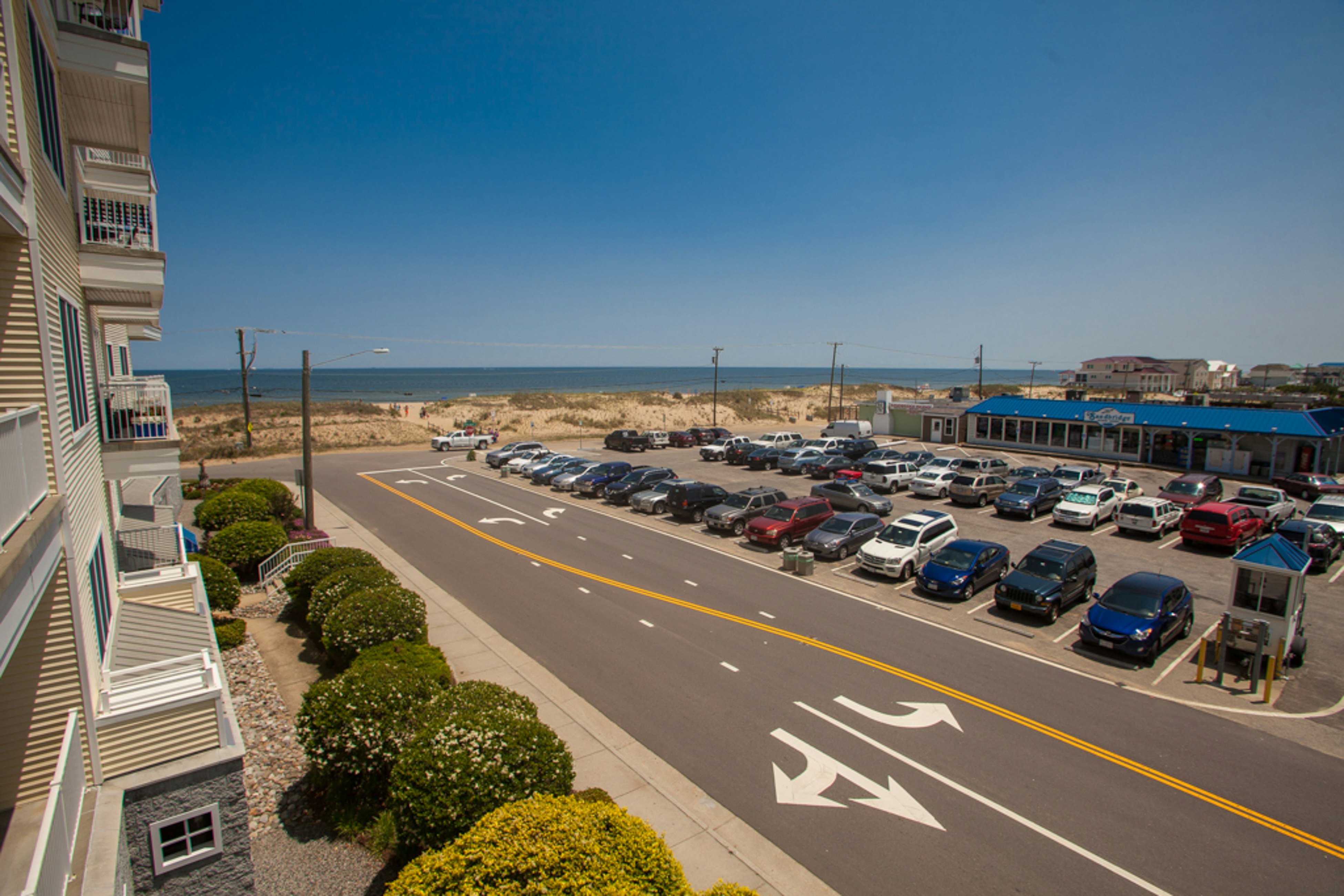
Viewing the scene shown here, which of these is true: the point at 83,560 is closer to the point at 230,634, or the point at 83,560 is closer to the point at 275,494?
the point at 230,634

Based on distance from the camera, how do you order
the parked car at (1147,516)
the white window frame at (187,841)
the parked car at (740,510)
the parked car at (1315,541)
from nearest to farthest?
the white window frame at (187,841)
the parked car at (1315,541)
the parked car at (1147,516)
the parked car at (740,510)

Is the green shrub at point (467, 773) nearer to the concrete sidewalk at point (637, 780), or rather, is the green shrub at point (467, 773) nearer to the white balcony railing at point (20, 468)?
the concrete sidewalk at point (637, 780)

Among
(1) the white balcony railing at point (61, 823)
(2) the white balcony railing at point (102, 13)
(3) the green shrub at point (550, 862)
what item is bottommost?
(3) the green shrub at point (550, 862)

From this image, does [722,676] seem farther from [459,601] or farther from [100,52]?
[100,52]

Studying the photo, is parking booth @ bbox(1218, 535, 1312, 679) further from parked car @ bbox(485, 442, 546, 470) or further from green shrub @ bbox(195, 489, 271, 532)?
parked car @ bbox(485, 442, 546, 470)

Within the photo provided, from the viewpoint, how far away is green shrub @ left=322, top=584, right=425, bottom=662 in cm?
1270

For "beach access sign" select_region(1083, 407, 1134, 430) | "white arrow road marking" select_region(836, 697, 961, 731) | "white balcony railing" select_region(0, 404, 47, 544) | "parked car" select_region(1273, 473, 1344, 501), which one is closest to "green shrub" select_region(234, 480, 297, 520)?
"white balcony railing" select_region(0, 404, 47, 544)

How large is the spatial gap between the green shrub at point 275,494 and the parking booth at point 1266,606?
30803mm

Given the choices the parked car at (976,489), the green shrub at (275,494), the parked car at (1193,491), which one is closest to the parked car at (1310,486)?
the parked car at (1193,491)

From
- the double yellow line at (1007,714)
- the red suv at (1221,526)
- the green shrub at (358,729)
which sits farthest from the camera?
the red suv at (1221,526)

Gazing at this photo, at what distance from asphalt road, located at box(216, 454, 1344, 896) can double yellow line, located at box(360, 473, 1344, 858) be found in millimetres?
44

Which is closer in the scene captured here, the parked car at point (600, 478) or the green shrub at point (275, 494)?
the green shrub at point (275, 494)

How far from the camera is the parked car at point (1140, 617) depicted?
14.9 m

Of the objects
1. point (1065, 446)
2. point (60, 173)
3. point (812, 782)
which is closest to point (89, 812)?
point (60, 173)
